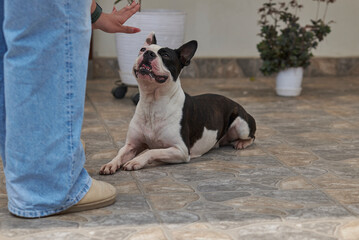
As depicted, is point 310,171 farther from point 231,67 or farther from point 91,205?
point 231,67

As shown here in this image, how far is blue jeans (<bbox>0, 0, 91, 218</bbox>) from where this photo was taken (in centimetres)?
191

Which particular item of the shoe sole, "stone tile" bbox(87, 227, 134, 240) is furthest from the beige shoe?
"stone tile" bbox(87, 227, 134, 240)

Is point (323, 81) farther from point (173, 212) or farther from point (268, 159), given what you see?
point (173, 212)

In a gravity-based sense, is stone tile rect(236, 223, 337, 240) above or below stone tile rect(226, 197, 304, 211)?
above

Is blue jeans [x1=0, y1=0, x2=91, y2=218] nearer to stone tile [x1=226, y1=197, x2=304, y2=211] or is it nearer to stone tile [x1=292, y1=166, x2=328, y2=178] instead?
stone tile [x1=226, y1=197, x2=304, y2=211]

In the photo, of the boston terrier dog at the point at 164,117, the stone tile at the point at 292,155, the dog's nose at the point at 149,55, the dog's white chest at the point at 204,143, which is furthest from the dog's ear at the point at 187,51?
the stone tile at the point at 292,155

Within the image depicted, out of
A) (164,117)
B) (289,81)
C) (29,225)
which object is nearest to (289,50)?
(289,81)

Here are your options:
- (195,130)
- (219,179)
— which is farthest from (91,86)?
(219,179)

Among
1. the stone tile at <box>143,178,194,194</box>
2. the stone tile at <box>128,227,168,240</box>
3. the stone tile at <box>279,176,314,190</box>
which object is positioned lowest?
the stone tile at <box>143,178,194,194</box>

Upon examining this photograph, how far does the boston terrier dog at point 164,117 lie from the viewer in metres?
2.81

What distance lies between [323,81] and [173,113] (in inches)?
134

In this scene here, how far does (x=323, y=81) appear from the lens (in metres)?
5.95

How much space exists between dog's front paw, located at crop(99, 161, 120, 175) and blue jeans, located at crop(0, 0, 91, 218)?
25.4 inches

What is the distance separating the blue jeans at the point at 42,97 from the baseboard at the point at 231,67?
3.75 meters
